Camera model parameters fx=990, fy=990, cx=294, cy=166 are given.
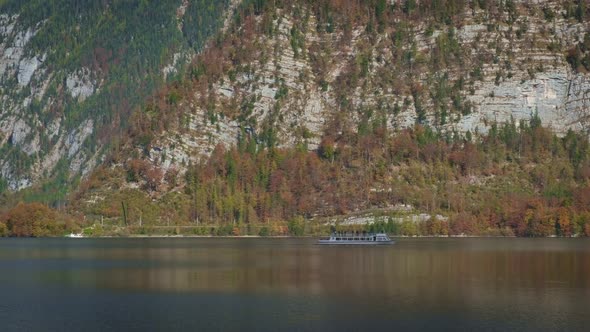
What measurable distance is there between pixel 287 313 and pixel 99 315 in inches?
606

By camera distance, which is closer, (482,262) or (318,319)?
(318,319)

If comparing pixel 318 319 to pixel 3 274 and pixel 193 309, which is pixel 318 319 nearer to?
pixel 193 309

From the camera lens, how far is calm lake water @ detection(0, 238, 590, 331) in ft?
252

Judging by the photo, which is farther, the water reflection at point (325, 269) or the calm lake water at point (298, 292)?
the water reflection at point (325, 269)

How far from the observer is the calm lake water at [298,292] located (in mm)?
76938

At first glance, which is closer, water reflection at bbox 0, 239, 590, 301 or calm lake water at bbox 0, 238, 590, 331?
calm lake water at bbox 0, 238, 590, 331

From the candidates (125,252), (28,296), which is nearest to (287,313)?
(28,296)

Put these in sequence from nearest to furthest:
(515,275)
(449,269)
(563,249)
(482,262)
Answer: (515,275) → (449,269) → (482,262) → (563,249)

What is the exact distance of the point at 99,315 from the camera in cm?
8106

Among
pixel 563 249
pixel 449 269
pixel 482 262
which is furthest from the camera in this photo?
pixel 563 249

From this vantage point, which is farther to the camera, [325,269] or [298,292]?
[325,269]

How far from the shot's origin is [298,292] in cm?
9544

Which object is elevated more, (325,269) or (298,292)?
(325,269)

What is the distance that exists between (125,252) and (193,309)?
268 feet
